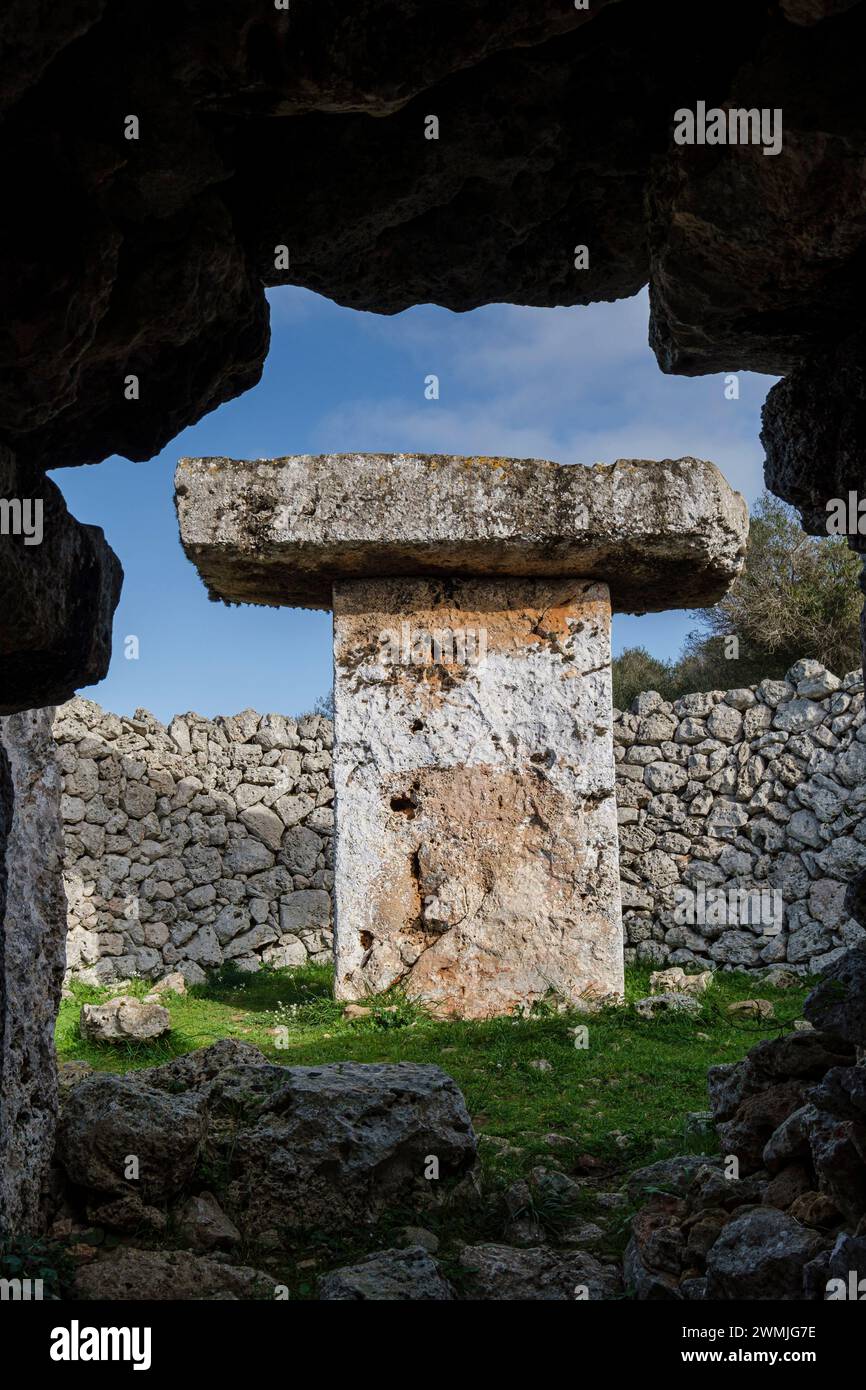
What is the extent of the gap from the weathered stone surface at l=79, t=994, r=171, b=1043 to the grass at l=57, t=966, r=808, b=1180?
0.06 m

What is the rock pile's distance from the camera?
2615 millimetres

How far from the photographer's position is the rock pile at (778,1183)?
2615 millimetres

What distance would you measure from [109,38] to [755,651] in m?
14.4

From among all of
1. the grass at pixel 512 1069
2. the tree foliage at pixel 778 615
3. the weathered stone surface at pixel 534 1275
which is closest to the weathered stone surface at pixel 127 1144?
the grass at pixel 512 1069

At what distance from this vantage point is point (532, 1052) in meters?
6.24

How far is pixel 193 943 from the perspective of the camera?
33.1 feet

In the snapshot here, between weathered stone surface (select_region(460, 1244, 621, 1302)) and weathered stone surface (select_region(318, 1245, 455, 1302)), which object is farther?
weathered stone surface (select_region(460, 1244, 621, 1302))

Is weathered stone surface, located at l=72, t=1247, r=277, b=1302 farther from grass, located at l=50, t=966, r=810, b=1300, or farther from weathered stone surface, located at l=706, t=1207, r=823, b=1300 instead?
weathered stone surface, located at l=706, t=1207, r=823, b=1300

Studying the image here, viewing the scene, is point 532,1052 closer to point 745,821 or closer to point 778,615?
point 745,821

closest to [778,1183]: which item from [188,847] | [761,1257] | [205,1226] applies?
[761,1257]

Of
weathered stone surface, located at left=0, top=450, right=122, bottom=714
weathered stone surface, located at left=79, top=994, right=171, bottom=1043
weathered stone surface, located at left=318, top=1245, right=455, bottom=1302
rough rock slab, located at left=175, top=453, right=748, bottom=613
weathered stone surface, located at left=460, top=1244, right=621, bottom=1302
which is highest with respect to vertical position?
rough rock slab, located at left=175, top=453, right=748, bottom=613

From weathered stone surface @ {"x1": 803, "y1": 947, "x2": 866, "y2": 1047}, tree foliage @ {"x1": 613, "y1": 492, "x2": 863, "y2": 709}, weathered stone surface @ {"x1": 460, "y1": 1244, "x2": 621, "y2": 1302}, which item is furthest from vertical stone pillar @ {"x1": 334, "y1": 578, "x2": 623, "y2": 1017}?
tree foliage @ {"x1": 613, "y1": 492, "x2": 863, "y2": 709}
